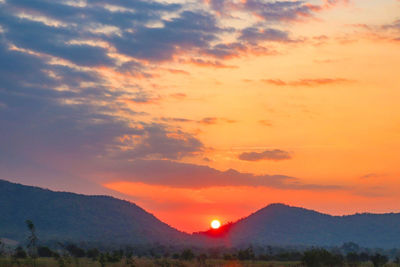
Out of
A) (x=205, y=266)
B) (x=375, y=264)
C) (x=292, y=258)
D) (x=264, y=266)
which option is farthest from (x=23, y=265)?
(x=292, y=258)

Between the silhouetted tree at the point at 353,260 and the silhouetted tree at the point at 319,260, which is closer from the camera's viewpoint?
the silhouetted tree at the point at 319,260

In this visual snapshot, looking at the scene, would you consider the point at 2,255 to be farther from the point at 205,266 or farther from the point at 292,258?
the point at 292,258

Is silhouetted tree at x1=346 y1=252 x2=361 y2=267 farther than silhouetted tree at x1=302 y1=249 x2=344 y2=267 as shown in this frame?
Yes

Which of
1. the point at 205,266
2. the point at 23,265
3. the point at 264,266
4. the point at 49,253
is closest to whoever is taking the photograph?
the point at 23,265

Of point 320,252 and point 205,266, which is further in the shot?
point 320,252

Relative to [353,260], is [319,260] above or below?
below

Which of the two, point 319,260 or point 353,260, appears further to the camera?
point 353,260

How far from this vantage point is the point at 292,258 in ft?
318

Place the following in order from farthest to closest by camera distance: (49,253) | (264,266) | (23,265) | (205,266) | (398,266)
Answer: (49,253) → (398,266) → (264,266) → (205,266) → (23,265)

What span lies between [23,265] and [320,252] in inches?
1336

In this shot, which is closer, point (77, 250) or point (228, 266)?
point (228, 266)

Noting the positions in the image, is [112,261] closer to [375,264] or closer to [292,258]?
[375,264]

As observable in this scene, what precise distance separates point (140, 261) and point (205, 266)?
703 cm

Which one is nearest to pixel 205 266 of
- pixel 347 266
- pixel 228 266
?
pixel 228 266
